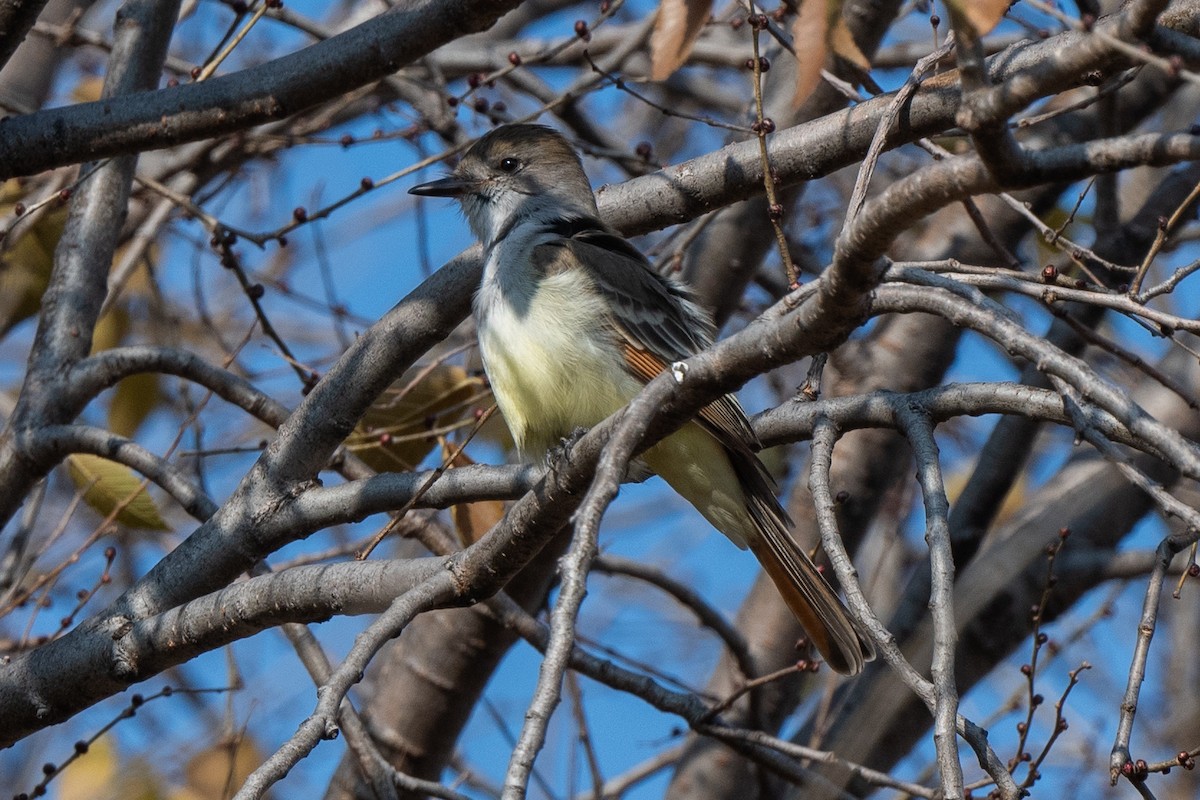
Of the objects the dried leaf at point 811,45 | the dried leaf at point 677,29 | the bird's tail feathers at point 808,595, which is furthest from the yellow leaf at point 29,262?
the dried leaf at point 811,45

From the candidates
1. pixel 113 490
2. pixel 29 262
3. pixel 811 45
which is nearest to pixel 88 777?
pixel 113 490

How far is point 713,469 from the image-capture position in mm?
4512

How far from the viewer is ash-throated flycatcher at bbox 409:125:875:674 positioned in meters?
4.33

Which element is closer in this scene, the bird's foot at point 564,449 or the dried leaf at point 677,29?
the dried leaf at point 677,29

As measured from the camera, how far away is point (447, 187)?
19.1 ft

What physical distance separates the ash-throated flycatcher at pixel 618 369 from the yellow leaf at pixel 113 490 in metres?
1.39

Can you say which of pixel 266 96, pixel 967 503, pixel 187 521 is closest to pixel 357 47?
pixel 266 96

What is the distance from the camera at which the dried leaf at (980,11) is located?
2.01 metres

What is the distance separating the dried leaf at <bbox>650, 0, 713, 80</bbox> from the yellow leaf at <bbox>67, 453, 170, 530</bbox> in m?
2.81

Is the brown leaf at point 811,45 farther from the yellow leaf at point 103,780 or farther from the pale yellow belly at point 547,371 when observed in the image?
the yellow leaf at point 103,780

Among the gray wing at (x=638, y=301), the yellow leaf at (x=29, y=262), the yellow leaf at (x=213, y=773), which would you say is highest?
the yellow leaf at (x=29, y=262)

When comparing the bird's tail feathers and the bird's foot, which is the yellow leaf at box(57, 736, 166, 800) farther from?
the bird's tail feathers

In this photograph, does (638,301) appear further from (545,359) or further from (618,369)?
(545,359)

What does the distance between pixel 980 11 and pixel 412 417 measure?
11.3ft
